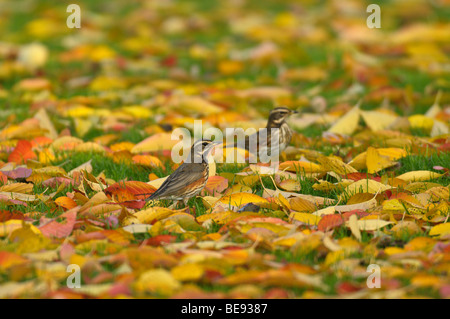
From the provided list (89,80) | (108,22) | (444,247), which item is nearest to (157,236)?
(444,247)

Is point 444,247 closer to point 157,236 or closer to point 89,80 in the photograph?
point 157,236

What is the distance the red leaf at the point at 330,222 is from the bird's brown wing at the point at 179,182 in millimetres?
1023

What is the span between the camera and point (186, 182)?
4.78 metres

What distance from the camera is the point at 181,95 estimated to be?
819cm

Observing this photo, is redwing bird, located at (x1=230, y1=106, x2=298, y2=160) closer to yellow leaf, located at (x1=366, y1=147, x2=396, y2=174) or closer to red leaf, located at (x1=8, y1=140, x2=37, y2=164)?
yellow leaf, located at (x1=366, y1=147, x2=396, y2=174)

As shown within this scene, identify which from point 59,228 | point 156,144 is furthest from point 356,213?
point 156,144

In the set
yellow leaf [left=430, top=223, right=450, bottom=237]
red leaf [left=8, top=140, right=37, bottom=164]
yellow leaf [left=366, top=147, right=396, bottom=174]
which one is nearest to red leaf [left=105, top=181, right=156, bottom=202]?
red leaf [left=8, top=140, right=37, bottom=164]

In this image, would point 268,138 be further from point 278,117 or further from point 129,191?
point 129,191

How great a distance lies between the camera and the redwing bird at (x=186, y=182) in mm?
4754

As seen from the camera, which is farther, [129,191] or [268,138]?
[268,138]

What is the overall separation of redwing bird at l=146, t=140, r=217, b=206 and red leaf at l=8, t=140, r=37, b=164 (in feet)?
5.16

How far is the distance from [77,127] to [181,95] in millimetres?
1671

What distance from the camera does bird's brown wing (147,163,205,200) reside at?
4742mm

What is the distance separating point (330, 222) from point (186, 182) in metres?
1.08
